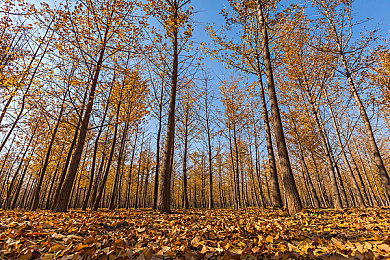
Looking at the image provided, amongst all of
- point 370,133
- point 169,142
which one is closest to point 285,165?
point 169,142

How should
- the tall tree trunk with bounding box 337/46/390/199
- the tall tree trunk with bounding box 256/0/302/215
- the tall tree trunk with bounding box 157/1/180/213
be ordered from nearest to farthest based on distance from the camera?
the tall tree trunk with bounding box 256/0/302/215 → the tall tree trunk with bounding box 157/1/180/213 → the tall tree trunk with bounding box 337/46/390/199

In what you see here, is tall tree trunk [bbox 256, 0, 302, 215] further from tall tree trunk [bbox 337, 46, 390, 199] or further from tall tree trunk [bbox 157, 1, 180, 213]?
tall tree trunk [bbox 337, 46, 390, 199]

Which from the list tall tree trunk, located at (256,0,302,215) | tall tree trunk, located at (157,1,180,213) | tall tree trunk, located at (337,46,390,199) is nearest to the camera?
tall tree trunk, located at (256,0,302,215)

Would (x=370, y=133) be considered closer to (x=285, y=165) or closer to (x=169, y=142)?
(x=285, y=165)

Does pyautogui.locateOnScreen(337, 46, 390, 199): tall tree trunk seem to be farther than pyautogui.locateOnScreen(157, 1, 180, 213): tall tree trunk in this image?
Yes

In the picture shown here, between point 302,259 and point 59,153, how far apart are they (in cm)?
1853

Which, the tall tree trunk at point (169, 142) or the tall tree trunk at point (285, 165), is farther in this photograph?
the tall tree trunk at point (169, 142)

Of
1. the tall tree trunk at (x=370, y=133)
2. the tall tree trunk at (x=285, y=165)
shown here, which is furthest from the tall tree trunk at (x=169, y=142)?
the tall tree trunk at (x=370, y=133)

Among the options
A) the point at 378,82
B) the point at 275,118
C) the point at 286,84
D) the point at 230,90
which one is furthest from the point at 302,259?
the point at 230,90

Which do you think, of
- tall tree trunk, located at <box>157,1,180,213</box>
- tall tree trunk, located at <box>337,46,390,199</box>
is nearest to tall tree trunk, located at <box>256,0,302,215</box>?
tall tree trunk, located at <box>157,1,180,213</box>

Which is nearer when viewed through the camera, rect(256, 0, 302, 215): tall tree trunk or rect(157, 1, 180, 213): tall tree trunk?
rect(256, 0, 302, 215): tall tree trunk

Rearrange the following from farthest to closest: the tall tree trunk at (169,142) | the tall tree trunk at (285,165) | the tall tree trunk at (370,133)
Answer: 1. the tall tree trunk at (370,133)
2. the tall tree trunk at (169,142)
3. the tall tree trunk at (285,165)

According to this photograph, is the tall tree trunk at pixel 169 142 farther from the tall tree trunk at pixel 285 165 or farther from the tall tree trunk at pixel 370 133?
the tall tree trunk at pixel 370 133

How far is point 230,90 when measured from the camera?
48.1ft
